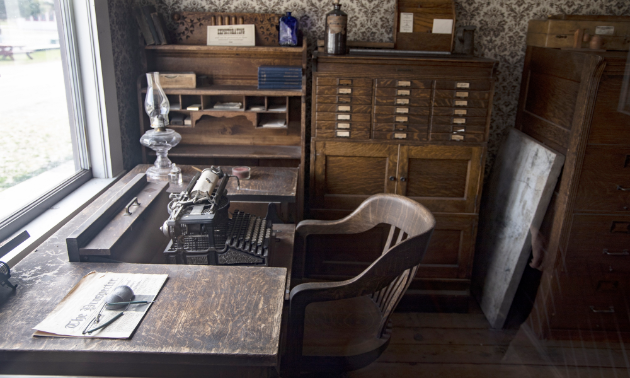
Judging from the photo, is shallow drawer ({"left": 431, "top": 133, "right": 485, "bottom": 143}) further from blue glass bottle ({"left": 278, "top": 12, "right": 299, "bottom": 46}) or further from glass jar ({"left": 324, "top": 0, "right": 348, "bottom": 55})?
blue glass bottle ({"left": 278, "top": 12, "right": 299, "bottom": 46})

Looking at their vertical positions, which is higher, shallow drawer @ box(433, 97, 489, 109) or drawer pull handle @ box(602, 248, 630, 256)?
shallow drawer @ box(433, 97, 489, 109)

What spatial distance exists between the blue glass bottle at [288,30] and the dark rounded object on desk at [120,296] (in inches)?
74.6

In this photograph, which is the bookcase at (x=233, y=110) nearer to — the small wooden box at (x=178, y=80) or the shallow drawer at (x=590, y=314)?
the small wooden box at (x=178, y=80)

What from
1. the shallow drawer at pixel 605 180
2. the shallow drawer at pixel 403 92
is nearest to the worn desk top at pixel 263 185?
the shallow drawer at pixel 403 92

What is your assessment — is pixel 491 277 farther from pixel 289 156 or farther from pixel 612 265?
pixel 289 156

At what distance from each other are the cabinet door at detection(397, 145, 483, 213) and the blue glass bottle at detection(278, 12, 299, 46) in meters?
0.94

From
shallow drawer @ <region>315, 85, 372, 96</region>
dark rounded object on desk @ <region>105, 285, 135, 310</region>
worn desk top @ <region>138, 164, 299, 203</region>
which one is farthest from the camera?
shallow drawer @ <region>315, 85, 372, 96</region>

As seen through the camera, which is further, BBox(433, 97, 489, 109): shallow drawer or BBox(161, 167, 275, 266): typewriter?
BBox(433, 97, 489, 109): shallow drawer

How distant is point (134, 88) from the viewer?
290 centimetres

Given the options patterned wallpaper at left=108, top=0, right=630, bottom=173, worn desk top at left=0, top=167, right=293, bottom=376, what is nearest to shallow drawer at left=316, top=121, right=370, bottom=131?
patterned wallpaper at left=108, top=0, right=630, bottom=173

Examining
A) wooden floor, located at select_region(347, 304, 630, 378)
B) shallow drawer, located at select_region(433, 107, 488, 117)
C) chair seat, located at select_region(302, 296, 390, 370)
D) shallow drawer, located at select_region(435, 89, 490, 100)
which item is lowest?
wooden floor, located at select_region(347, 304, 630, 378)

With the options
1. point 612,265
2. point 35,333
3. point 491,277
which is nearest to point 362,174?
point 491,277

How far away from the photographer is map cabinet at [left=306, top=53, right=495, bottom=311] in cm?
261

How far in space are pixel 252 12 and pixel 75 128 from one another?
4.21 feet
